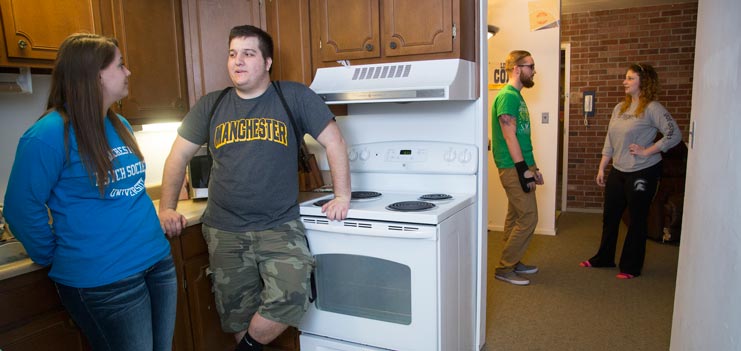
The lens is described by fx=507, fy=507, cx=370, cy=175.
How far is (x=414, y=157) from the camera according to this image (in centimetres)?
254

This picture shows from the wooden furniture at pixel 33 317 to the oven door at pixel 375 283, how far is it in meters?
0.95

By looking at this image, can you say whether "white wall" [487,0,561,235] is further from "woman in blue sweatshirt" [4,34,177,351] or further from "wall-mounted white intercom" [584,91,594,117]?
"woman in blue sweatshirt" [4,34,177,351]

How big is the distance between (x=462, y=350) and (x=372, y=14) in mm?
1626

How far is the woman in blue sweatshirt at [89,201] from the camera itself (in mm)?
1381

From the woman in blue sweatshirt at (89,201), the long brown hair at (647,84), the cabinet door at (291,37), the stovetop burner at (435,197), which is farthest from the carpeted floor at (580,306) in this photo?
the woman in blue sweatshirt at (89,201)

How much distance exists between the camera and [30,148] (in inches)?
53.1

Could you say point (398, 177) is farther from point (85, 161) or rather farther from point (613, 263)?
point (613, 263)

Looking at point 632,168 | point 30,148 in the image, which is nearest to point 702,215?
point 632,168

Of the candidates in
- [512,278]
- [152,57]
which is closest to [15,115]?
[152,57]

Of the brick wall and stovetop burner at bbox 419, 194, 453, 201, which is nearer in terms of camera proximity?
stovetop burner at bbox 419, 194, 453, 201

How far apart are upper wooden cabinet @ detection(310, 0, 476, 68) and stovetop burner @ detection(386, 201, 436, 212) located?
649 mm

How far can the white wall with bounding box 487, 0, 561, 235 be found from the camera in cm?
455

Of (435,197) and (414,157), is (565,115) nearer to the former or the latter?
(414,157)

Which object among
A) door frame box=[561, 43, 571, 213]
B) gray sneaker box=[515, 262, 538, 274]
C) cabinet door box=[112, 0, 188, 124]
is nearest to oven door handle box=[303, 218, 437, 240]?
cabinet door box=[112, 0, 188, 124]
